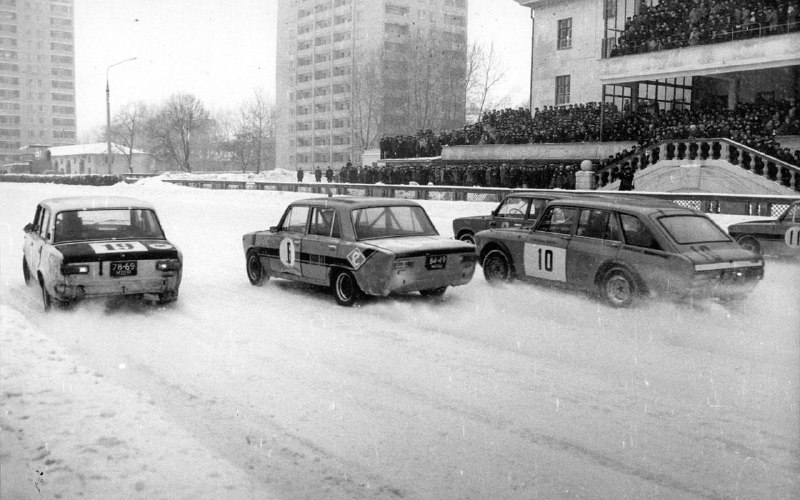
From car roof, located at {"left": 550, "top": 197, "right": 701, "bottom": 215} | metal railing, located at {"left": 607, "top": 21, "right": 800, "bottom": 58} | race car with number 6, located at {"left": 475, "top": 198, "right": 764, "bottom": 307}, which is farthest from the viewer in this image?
metal railing, located at {"left": 607, "top": 21, "right": 800, "bottom": 58}

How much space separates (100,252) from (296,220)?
2886 mm

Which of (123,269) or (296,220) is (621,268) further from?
(123,269)

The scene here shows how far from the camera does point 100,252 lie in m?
8.73

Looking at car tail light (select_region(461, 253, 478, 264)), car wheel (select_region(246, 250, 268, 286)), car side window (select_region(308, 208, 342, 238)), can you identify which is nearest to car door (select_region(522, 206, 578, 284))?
car tail light (select_region(461, 253, 478, 264))

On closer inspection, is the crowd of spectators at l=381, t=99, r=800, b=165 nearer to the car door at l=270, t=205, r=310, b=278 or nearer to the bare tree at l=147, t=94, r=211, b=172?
the bare tree at l=147, t=94, r=211, b=172

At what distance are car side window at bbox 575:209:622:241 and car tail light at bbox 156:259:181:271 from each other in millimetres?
5335

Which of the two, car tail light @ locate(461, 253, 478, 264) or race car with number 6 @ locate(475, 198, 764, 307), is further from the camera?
car tail light @ locate(461, 253, 478, 264)

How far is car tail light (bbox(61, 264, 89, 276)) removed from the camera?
335 inches

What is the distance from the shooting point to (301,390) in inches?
232

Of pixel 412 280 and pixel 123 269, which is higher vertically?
pixel 123 269

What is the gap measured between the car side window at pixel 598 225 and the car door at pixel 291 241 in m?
3.85

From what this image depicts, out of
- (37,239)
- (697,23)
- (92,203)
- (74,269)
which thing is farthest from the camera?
(697,23)

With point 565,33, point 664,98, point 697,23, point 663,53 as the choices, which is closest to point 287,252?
point 697,23

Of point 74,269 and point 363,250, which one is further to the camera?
point 363,250
